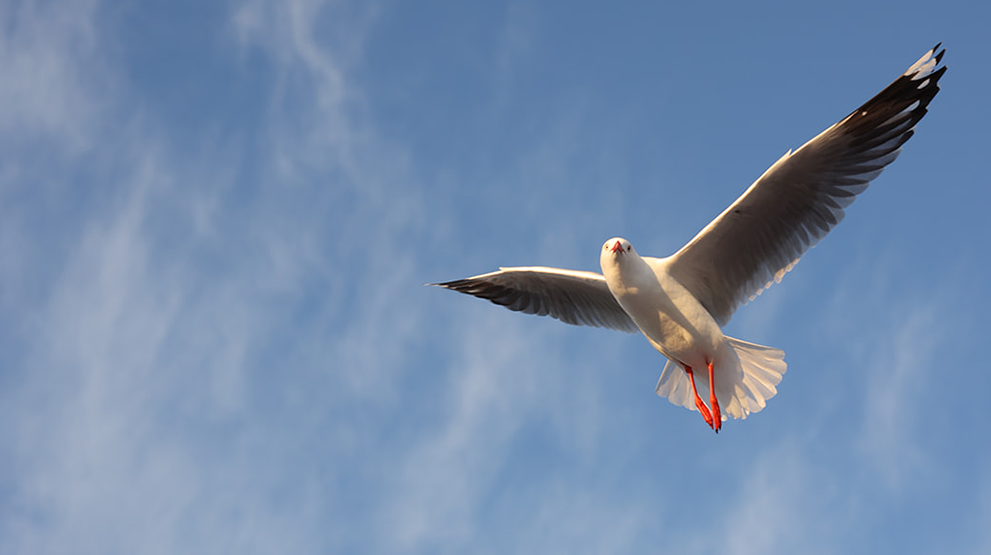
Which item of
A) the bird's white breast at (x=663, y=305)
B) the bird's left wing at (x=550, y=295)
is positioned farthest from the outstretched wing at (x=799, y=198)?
the bird's left wing at (x=550, y=295)

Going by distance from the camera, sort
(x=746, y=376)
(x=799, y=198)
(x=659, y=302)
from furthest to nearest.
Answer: (x=746, y=376)
(x=659, y=302)
(x=799, y=198)

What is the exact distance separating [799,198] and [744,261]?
0.82 metres

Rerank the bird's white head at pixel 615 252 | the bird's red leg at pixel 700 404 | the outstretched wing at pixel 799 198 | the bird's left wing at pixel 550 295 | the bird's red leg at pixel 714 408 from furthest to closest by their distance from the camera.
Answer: the bird's left wing at pixel 550 295
the bird's red leg at pixel 700 404
the bird's red leg at pixel 714 408
the bird's white head at pixel 615 252
the outstretched wing at pixel 799 198

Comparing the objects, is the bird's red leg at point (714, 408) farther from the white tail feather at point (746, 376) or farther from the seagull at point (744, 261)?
the white tail feather at point (746, 376)

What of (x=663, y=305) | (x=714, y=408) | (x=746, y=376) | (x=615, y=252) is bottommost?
(x=714, y=408)

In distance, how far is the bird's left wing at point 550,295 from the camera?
865 centimetres

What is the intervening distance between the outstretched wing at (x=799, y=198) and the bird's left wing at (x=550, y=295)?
1.07 metres

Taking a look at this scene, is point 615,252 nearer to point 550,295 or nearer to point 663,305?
point 663,305

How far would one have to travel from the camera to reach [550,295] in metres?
9.09

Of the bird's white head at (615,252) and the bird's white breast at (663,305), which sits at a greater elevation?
the bird's white head at (615,252)

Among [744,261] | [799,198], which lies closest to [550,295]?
[744,261]

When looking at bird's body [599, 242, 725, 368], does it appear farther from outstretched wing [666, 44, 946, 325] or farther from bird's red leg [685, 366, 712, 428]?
bird's red leg [685, 366, 712, 428]

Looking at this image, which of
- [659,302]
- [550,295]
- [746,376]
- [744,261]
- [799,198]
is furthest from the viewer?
[550,295]

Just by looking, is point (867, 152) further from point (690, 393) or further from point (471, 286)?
point (471, 286)
